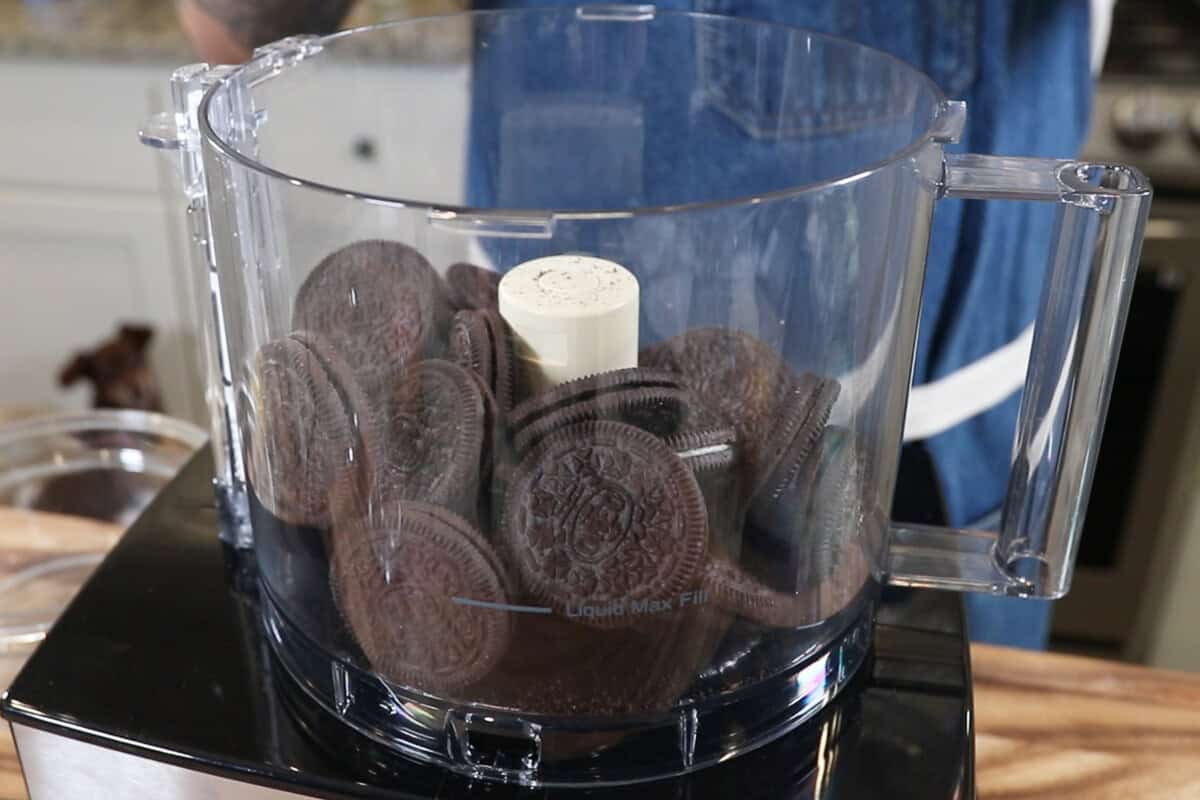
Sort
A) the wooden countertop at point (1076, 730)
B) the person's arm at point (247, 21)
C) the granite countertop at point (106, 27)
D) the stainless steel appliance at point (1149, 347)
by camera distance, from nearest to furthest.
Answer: the wooden countertop at point (1076, 730) < the person's arm at point (247, 21) < the stainless steel appliance at point (1149, 347) < the granite countertop at point (106, 27)

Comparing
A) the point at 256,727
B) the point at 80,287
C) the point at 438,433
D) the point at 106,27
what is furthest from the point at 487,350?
the point at 80,287

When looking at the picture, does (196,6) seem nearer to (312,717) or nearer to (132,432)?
(132,432)

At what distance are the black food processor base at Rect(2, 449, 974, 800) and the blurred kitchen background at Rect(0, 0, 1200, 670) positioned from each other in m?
0.89

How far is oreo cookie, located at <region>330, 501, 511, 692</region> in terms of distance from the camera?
0.36 m

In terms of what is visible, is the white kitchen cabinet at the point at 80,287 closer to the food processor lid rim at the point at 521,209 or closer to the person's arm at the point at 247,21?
the person's arm at the point at 247,21

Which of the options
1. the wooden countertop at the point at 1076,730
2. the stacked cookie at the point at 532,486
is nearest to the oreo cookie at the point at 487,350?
the stacked cookie at the point at 532,486

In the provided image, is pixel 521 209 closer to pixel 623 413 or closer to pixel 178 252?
pixel 623 413

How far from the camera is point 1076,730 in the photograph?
482 mm

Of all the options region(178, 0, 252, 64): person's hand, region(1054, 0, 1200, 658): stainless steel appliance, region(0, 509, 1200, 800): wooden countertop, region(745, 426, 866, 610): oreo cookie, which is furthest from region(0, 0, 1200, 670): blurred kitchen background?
region(745, 426, 866, 610): oreo cookie

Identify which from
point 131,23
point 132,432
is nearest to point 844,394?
point 132,432

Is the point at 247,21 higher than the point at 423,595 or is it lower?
higher

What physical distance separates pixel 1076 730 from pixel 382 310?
33 cm

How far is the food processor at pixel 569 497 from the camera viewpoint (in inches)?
13.8

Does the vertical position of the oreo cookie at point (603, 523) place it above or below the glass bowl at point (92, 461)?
above
